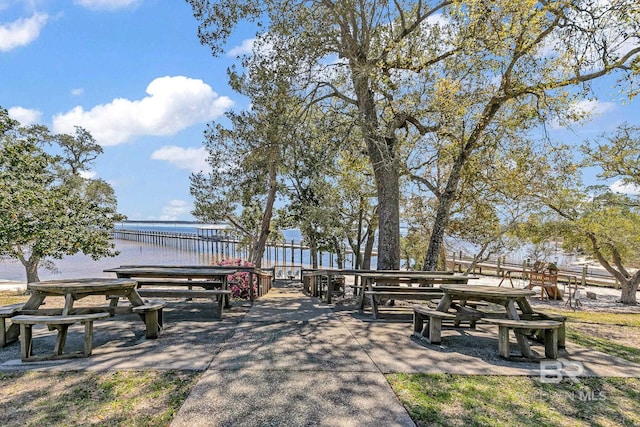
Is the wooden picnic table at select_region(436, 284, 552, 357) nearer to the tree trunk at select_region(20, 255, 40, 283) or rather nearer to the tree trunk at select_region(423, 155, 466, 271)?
the tree trunk at select_region(423, 155, 466, 271)

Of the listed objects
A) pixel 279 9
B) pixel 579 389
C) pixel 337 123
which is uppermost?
pixel 279 9

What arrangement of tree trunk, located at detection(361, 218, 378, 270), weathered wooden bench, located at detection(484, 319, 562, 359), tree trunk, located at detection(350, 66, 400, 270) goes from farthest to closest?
tree trunk, located at detection(361, 218, 378, 270)
tree trunk, located at detection(350, 66, 400, 270)
weathered wooden bench, located at detection(484, 319, 562, 359)

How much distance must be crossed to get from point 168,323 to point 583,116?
29.9ft

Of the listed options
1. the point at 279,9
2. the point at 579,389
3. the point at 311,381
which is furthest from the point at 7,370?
the point at 279,9

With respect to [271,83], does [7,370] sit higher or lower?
lower

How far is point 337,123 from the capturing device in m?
9.36

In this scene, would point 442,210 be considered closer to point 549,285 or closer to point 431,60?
point 431,60

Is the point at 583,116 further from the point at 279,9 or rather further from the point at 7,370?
the point at 7,370

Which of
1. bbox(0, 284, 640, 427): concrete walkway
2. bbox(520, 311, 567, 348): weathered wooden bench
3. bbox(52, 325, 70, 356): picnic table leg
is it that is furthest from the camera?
bbox(520, 311, 567, 348): weathered wooden bench

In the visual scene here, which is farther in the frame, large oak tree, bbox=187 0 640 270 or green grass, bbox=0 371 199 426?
large oak tree, bbox=187 0 640 270

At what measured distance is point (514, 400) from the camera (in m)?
2.69

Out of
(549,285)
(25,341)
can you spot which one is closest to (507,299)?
(25,341)

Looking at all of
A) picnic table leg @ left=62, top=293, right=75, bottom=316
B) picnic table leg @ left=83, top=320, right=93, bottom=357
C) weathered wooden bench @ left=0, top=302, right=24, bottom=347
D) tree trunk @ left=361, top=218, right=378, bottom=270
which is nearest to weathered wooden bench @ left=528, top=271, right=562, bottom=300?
tree trunk @ left=361, top=218, right=378, bottom=270

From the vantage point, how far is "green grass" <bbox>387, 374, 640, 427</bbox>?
7.87ft
